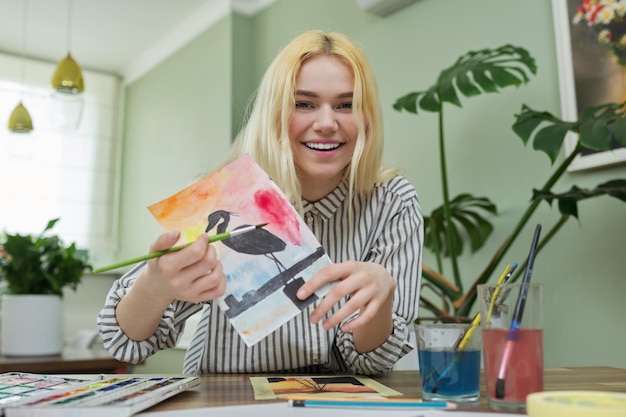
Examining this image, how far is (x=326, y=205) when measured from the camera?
Answer: 1242 millimetres

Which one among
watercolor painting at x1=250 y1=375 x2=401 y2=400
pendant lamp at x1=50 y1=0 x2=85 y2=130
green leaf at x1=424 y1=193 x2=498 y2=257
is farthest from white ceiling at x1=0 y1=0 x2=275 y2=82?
watercolor painting at x1=250 y1=375 x2=401 y2=400

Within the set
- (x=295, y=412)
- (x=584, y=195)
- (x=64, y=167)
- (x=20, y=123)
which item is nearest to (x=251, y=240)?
(x=295, y=412)

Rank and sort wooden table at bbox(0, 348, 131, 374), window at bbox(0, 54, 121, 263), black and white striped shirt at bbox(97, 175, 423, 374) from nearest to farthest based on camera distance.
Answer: black and white striped shirt at bbox(97, 175, 423, 374) < wooden table at bbox(0, 348, 131, 374) < window at bbox(0, 54, 121, 263)

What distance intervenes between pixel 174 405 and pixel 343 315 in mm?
236

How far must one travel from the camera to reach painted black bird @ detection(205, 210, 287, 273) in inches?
33.4

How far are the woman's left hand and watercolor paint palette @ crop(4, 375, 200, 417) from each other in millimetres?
192

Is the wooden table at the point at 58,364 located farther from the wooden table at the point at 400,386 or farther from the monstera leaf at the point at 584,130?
the monstera leaf at the point at 584,130

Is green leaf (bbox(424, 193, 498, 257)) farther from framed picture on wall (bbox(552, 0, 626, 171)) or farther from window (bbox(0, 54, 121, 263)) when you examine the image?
window (bbox(0, 54, 121, 263))

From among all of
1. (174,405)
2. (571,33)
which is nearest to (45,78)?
(571,33)

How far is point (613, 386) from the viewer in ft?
2.75

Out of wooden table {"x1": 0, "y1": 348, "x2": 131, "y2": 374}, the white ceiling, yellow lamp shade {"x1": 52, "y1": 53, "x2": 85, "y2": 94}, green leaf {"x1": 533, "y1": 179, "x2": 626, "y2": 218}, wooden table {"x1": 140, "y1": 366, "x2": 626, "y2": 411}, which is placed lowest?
wooden table {"x1": 0, "y1": 348, "x2": 131, "y2": 374}

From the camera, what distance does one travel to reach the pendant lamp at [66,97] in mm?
2684

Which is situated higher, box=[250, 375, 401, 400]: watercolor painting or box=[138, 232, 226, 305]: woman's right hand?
box=[138, 232, 226, 305]: woman's right hand

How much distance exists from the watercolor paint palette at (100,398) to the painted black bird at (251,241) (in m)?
0.19
